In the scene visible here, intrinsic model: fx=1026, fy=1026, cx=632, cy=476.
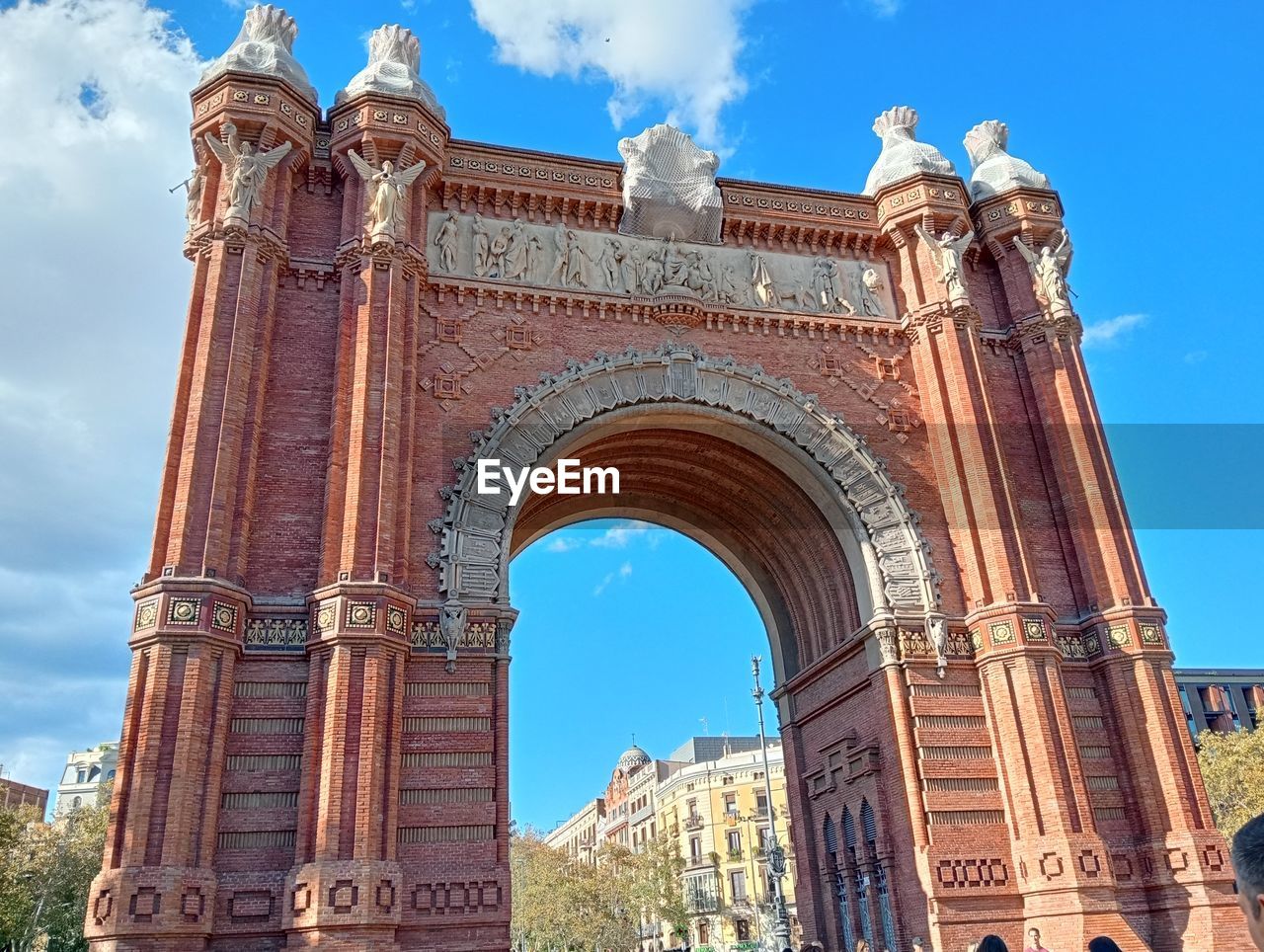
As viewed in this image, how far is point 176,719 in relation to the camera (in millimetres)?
13703

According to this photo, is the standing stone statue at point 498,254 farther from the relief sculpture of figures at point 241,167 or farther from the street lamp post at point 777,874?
the street lamp post at point 777,874

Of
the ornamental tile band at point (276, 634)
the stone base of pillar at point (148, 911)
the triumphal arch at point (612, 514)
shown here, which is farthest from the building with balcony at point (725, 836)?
the stone base of pillar at point (148, 911)

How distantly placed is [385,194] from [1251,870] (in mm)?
17606

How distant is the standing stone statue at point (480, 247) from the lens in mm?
19281

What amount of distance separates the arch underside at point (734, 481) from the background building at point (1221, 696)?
50.4m

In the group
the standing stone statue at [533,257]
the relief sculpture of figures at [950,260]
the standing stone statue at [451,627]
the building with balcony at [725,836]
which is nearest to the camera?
the standing stone statue at [451,627]

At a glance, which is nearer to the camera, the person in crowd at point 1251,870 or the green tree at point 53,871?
the person in crowd at point 1251,870

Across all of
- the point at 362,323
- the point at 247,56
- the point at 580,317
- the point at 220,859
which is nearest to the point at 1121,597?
the point at 580,317

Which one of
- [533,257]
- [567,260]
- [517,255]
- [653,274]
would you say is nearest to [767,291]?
[653,274]

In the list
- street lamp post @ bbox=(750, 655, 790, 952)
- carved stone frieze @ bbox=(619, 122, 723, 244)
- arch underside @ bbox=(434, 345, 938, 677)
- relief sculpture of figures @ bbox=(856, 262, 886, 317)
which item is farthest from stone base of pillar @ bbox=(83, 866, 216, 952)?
relief sculpture of figures @ bbox=(856, 262, 886, 317)

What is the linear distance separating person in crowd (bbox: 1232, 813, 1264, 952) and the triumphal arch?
12.5 metres

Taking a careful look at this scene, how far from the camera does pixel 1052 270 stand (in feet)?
69.9

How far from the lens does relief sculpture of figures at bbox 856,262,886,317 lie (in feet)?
69.6

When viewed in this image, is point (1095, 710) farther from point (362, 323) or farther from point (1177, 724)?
point (362, 323)
